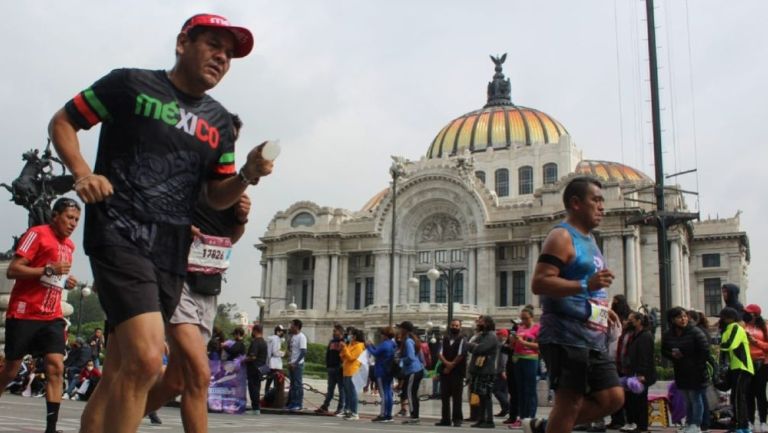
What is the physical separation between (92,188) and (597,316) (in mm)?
3188

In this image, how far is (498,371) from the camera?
13891 mm

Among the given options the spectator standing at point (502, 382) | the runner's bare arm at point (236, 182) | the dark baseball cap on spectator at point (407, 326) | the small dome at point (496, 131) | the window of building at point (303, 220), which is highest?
the small dome at point (496, 131)

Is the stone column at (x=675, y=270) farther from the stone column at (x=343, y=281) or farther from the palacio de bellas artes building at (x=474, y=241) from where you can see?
the stone column at (x=343, y=281)

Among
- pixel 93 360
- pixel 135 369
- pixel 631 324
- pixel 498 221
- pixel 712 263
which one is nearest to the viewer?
pixel 135 369

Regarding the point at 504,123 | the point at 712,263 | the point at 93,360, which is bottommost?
the point at 93,360

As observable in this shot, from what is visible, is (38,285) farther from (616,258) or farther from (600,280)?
(616,258)

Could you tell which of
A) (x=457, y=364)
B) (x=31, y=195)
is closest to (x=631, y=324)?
(x=457, y=364)

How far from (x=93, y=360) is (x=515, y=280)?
4251 cm

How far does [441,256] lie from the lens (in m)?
59.7

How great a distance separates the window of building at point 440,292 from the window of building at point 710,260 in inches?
880

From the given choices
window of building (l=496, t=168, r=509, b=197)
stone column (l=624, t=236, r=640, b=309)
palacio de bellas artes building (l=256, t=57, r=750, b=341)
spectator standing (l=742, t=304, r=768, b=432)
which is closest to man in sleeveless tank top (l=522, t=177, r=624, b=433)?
spectator standing (l=742, t=304, r=768, b=432)

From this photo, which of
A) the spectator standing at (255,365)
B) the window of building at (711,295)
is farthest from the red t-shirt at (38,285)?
the window of building at (711,295)

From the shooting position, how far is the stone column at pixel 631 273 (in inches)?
1992

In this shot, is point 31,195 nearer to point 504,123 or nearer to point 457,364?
point 457,364
